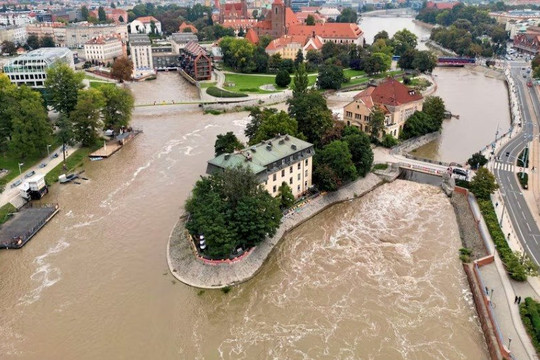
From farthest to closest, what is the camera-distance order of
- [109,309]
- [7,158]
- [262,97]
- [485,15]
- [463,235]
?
[485,15]
[262,97]
[7,158]
[463,235]
[109,309]

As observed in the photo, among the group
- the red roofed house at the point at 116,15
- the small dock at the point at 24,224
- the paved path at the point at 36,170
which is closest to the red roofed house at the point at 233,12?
the red roofed house at the point at 116,15

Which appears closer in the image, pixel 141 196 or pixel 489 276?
pixel 489 276

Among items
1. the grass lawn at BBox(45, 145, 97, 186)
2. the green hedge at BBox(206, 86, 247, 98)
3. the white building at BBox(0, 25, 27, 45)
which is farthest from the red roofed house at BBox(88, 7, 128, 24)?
the grass lawn at BBox(45, 145, 97, 186)

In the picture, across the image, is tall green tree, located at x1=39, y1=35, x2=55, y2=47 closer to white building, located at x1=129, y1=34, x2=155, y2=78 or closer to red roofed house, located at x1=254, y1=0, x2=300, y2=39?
white building, located at x1=129, y1=34, x2=155, y2=78

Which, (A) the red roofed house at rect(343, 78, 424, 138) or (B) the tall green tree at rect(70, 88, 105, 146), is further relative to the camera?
(B) the tall green tree at rect(70, 88, 105, 146)

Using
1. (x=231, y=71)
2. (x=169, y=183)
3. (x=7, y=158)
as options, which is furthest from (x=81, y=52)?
(x=169, y=183)

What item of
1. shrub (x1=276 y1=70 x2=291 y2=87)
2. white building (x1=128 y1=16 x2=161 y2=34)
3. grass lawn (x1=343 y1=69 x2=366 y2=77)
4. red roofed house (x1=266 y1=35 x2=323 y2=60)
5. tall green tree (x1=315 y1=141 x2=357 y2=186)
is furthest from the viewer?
white building (x1=128 y1=16 x2=161 y2=34)

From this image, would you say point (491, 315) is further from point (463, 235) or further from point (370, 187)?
point (370, 187)
